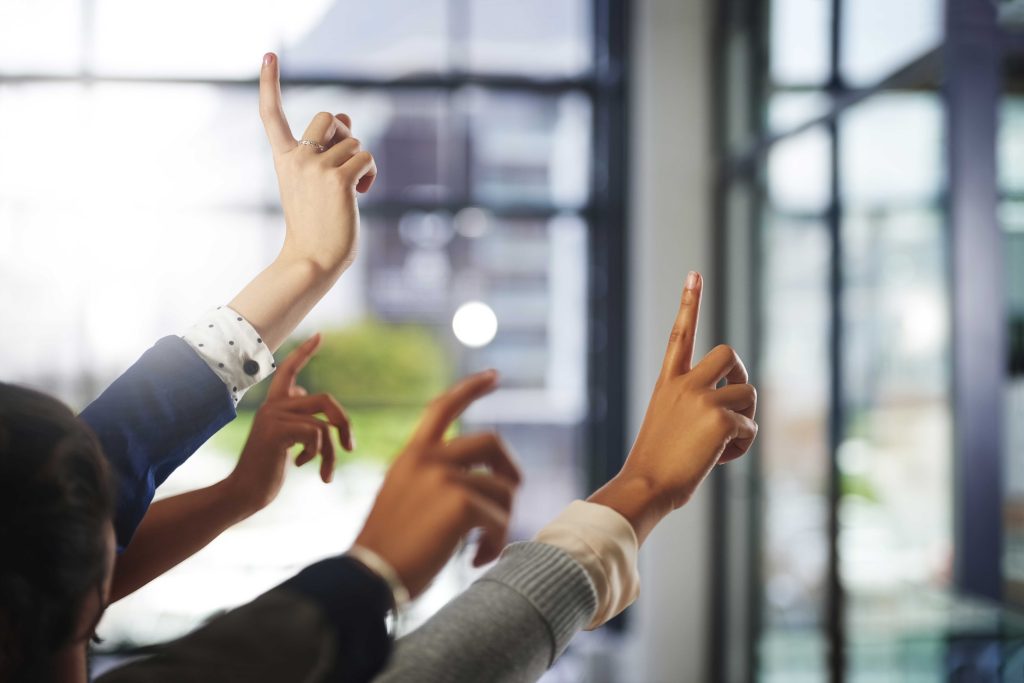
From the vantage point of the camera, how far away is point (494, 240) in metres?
3.91

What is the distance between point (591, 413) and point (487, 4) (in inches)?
75.2

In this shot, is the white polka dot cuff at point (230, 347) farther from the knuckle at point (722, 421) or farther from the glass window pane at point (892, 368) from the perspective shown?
the glass window pane at point (892, 368)

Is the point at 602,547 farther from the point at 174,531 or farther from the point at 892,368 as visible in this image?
the point at 892,368

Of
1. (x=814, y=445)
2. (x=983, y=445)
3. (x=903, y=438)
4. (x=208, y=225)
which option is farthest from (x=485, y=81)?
(x=983, y=445)

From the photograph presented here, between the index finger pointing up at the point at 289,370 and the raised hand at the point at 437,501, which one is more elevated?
the index finger pointing up at the point at 289,370

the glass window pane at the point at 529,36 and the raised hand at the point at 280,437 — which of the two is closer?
the raised hand at the point at 280,437

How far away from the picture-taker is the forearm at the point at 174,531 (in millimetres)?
570

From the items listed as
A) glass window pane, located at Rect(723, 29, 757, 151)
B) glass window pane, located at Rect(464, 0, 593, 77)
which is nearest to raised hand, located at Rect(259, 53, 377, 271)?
glass window pane, located at Rect(723, 29, 757, 151)

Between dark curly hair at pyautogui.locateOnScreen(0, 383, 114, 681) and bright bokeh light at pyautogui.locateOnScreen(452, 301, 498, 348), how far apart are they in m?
3.41

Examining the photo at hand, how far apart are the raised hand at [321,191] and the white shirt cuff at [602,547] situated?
0.21 meters

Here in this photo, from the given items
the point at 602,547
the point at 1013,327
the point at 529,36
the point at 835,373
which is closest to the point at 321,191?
the point at 602,547

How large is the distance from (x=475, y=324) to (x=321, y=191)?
328 centimetres

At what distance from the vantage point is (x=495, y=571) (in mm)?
414

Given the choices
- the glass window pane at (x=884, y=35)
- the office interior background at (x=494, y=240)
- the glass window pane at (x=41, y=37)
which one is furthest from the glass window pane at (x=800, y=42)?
the glass window pane at (x=41, y=37)
